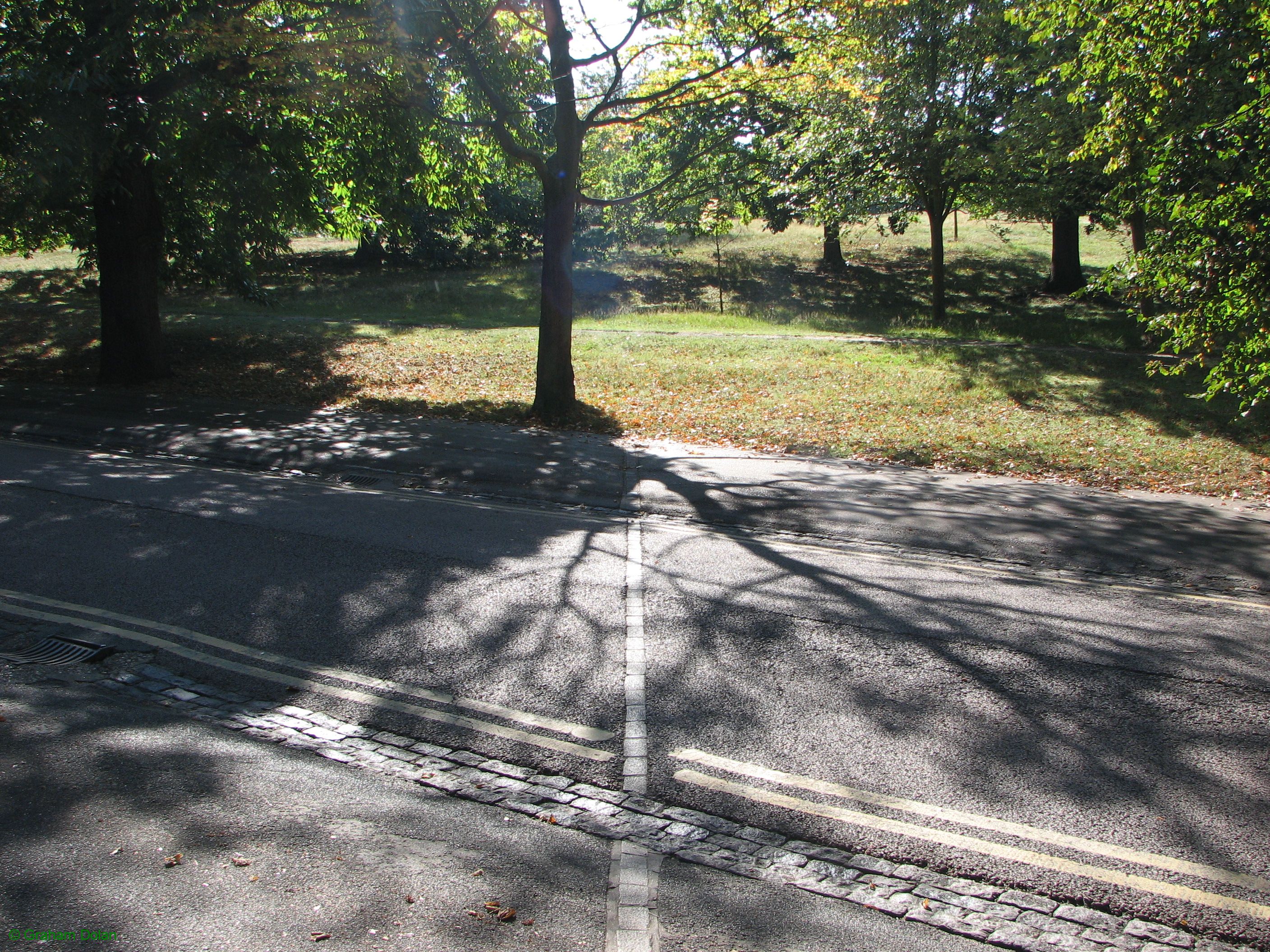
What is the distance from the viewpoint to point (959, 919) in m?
3.54

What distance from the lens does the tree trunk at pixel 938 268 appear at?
2448 cm

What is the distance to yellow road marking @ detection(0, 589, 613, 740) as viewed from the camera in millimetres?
5004

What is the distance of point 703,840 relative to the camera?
4047mm

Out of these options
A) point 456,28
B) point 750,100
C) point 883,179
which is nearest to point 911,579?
point 750,100

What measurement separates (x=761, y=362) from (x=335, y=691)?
643 inches

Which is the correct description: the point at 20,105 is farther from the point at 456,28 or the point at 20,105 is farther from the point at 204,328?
the point at 204,328

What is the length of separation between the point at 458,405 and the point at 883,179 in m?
14.9

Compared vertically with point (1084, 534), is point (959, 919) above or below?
below

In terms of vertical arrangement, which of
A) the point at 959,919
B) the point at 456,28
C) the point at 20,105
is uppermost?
the point at 456,28

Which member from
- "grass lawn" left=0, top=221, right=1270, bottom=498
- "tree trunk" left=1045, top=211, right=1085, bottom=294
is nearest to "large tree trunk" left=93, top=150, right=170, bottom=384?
"grass lawn" left=0, top=221, right=1270, bottom=498

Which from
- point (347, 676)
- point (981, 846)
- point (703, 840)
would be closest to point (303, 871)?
point (703, 840)

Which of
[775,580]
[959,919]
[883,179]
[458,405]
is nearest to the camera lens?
[959,919]

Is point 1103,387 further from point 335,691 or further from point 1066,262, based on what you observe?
point 335,691

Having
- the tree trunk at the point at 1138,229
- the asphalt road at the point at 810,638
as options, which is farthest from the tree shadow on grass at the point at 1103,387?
the asphalt road at the point at 810,638
